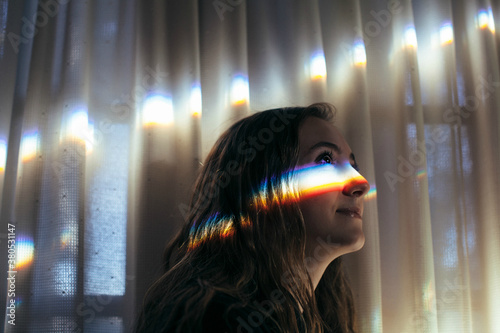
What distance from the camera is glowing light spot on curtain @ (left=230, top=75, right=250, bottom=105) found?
4.87ft

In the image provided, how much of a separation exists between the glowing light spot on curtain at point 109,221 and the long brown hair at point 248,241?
153 millimetres

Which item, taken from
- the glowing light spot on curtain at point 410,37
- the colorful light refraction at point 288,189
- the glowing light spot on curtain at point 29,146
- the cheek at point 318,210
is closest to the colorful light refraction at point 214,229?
the colorful light refraction at point 288,189

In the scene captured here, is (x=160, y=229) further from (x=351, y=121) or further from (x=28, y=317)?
(x=351, y=121)

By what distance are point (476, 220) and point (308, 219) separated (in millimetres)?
630

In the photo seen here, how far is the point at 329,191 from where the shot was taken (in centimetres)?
123

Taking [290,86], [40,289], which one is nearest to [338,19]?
[290,86]

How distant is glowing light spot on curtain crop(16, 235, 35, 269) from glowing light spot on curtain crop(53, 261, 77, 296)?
75mm

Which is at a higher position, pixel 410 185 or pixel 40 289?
pixel 410 185

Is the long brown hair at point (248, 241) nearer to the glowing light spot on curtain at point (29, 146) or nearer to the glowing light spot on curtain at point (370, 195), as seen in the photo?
the glowing light spot on curtain at point (370, 195)

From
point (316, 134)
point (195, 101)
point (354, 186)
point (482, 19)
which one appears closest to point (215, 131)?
point (195, 101)

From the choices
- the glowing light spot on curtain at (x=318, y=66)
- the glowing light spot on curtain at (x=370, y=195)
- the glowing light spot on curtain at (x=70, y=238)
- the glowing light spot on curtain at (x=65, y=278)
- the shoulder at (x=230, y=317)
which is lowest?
the shoulder at (x=230, y=317)

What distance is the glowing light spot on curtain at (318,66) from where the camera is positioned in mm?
1535

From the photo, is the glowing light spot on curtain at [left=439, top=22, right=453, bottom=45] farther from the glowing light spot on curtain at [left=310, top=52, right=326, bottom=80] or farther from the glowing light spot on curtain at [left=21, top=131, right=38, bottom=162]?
the glowing light spot on curtain at [left=21, top=131, right=38, bottom=162]

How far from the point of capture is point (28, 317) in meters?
1.23
